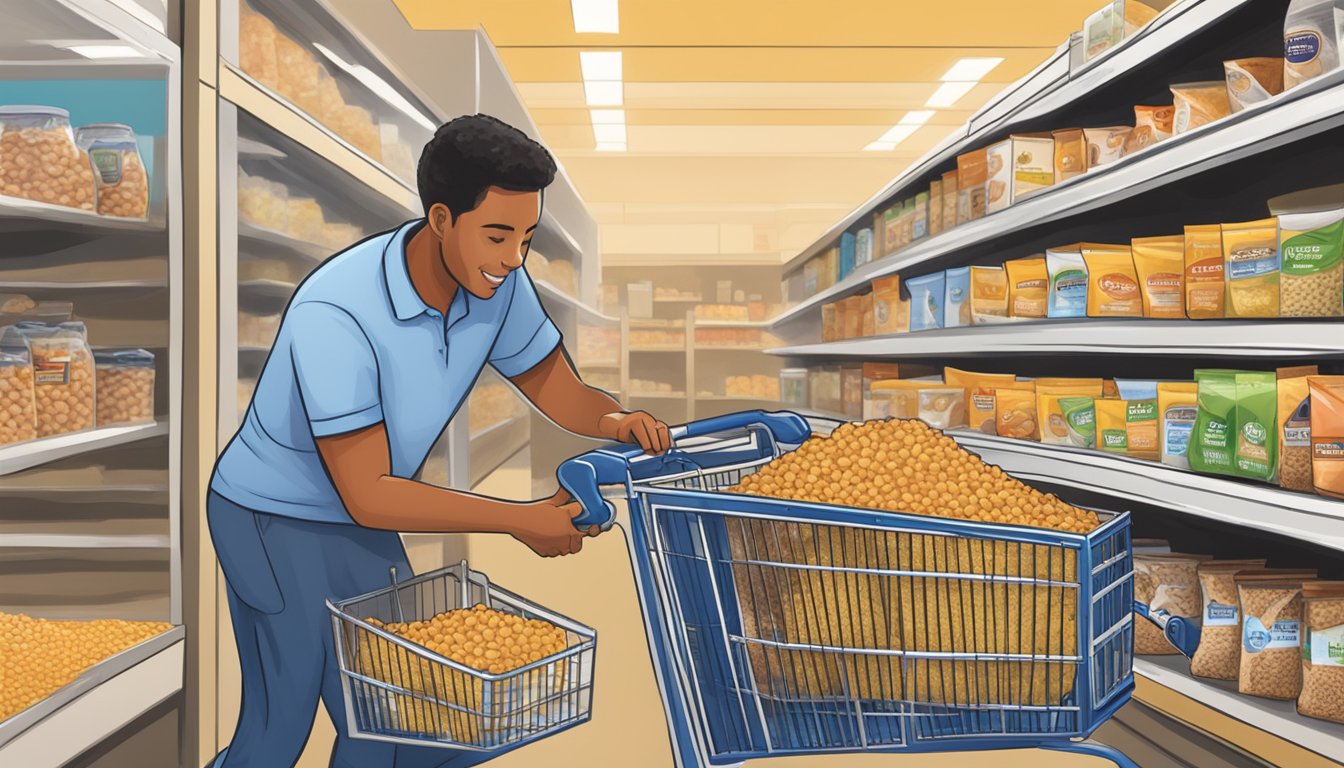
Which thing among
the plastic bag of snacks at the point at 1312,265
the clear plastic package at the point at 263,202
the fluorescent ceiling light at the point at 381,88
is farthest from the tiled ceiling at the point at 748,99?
the plastic bag of snacks at the point at 1312,265

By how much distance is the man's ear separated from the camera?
72.9 inches

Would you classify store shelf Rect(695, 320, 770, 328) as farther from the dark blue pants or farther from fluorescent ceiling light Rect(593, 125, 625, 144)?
the dark blue pants

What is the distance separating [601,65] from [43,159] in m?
1.71

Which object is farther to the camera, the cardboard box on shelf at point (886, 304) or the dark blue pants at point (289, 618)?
the cardboard box on shelf at point (886, 304)

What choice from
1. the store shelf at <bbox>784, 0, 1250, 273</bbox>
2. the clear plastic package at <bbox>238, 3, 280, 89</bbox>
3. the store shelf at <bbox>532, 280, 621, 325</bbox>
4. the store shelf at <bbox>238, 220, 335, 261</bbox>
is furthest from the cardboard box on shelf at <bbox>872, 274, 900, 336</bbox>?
the clear plastic package at <bbox>238, 3, 280, 89</bbox>

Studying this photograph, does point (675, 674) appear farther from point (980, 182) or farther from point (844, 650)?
point (980, 182)

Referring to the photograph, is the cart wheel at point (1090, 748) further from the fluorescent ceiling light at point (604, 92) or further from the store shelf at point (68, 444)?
the fluorescent ceiling light at point (604, 92)

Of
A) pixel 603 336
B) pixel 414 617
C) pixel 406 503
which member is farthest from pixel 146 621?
pixel 603 336

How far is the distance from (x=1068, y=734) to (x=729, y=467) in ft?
2.42

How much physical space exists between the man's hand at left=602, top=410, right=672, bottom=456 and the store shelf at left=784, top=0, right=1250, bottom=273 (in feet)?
3.61

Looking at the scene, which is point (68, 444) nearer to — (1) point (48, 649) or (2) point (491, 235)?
(1) point (48, 649)

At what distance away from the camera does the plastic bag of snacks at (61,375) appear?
1.95 metres

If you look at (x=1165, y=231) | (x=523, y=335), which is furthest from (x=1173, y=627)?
(x=523, y=335)

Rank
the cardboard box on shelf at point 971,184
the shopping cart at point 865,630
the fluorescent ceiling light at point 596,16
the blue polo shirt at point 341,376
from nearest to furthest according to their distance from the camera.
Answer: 1. the shopping cart at point 865,630
2. the blue polo shirt at point 341,376
3. the cardboard box on shelf at point 971,184
4. the fluorescent ceiling light at point 596,16
